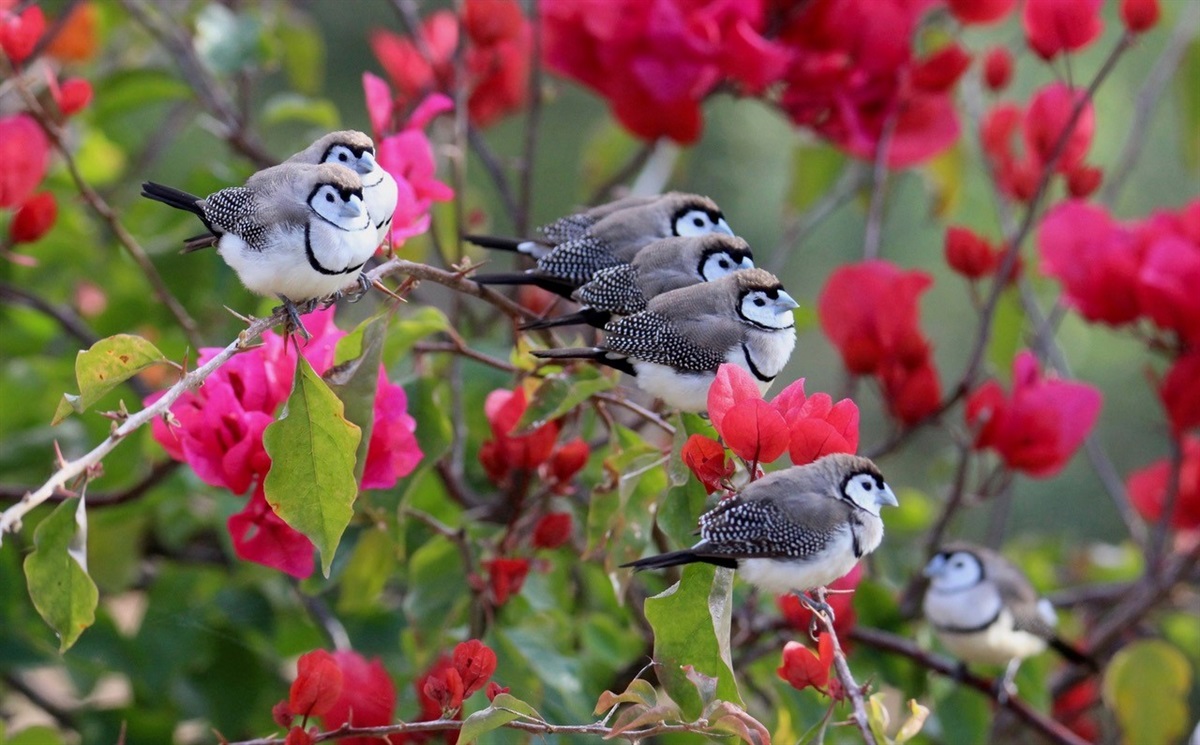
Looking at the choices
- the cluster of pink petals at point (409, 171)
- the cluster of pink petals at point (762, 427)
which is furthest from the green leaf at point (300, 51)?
the cluster of pink petals at point (762, 427)

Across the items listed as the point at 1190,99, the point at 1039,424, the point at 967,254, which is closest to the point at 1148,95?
the point at 1190,99

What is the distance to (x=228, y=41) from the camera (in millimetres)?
1135

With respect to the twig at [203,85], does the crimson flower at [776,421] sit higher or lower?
higher

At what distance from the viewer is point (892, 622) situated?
1111 mm

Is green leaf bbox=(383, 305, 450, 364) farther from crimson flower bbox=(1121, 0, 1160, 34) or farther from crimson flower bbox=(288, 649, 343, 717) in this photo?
crimson flower bbox=(1121, 0, 1160, 34)

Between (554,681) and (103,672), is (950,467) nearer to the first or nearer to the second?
(554,681)

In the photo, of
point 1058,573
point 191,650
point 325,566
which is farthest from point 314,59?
point 1058,573

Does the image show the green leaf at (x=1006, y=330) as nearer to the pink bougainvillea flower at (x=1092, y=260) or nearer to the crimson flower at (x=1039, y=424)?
the pink bougainvillea flower at (x=1092, y=260)

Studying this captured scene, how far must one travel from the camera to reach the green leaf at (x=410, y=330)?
2.61 feet

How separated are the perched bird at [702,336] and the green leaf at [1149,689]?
596 millimetres

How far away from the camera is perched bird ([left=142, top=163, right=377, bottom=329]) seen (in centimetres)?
65

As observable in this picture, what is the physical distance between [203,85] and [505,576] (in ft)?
2.11

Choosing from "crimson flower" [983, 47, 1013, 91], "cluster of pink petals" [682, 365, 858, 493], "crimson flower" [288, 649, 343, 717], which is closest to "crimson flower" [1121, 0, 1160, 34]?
"crimson flower" [983, 47, 1013, 91]

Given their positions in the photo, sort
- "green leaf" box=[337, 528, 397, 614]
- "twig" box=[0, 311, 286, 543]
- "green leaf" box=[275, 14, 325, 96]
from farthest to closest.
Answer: "green leaf" box=[275, 14, 325, 96], "green leaf" box=[337, 528, 397, 614], "twig" box=[0, 311, 286, 543]
